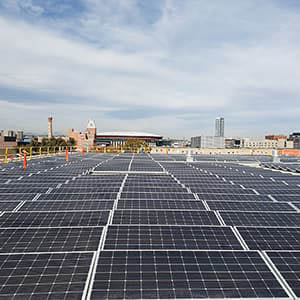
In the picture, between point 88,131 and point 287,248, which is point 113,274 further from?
point 88,131

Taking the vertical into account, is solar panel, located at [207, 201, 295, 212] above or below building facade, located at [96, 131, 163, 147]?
below

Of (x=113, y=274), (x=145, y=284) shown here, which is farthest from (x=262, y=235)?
(x=113, y=274)

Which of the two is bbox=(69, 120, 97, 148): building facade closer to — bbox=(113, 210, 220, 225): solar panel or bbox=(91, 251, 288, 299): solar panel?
bbox=(113, 210, 220, 225): solar panel

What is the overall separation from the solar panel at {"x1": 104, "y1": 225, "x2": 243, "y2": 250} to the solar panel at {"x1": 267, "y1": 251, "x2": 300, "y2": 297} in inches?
34.2

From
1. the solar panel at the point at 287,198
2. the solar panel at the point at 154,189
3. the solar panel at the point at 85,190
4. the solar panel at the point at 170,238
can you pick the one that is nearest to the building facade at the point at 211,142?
the solar panel at the point at 287,198

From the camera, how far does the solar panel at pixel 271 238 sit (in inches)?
248

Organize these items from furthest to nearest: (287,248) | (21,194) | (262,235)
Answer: (21,194), (262,235), (287,248)

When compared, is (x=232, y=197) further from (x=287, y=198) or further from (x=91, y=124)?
(x=91, y=124)

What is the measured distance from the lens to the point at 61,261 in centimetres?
525

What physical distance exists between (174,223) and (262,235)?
8.35 ft

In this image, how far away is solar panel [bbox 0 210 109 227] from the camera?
7410mm

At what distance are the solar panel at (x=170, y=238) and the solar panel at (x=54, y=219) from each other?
101cm

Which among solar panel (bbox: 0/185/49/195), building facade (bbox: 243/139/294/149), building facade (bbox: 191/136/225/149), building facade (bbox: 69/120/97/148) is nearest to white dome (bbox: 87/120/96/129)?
building facade (bbox: 69/120/97/148)

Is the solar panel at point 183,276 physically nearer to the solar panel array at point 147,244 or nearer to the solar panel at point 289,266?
the solar panel array at point 147,244
